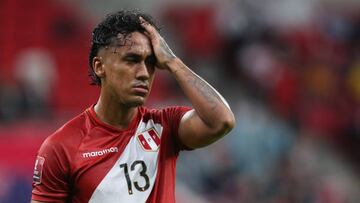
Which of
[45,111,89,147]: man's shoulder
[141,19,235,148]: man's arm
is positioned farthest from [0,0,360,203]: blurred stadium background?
[141,19,235,148]: man's arm

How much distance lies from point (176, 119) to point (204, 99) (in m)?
0.25

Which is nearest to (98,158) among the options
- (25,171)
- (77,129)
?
(77,129)

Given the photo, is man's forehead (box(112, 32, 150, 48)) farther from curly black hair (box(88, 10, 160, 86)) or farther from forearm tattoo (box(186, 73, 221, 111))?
forearm tattoo (box(186, 73, 221, 111))

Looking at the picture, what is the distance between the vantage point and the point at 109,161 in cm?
441

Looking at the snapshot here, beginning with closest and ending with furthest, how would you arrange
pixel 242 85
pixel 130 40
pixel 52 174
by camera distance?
pixel 52 174
pixel 130 40
pixel 242 85

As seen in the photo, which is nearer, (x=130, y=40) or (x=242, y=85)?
(x=130, y=40)

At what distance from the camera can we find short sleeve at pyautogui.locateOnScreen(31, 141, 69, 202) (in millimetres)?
4316

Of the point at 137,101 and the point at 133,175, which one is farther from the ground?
the point at 137,101

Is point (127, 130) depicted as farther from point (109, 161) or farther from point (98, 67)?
point (98, 67)

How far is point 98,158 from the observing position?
4406 millimetres

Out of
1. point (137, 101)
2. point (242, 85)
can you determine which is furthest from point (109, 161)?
point (242, 85)

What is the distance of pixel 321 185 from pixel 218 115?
7.59m

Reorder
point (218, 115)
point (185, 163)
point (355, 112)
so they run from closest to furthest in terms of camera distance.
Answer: point (218, 115), point (185, 163), point (355, 112)

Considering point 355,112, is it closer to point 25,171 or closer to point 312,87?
point 312,87
